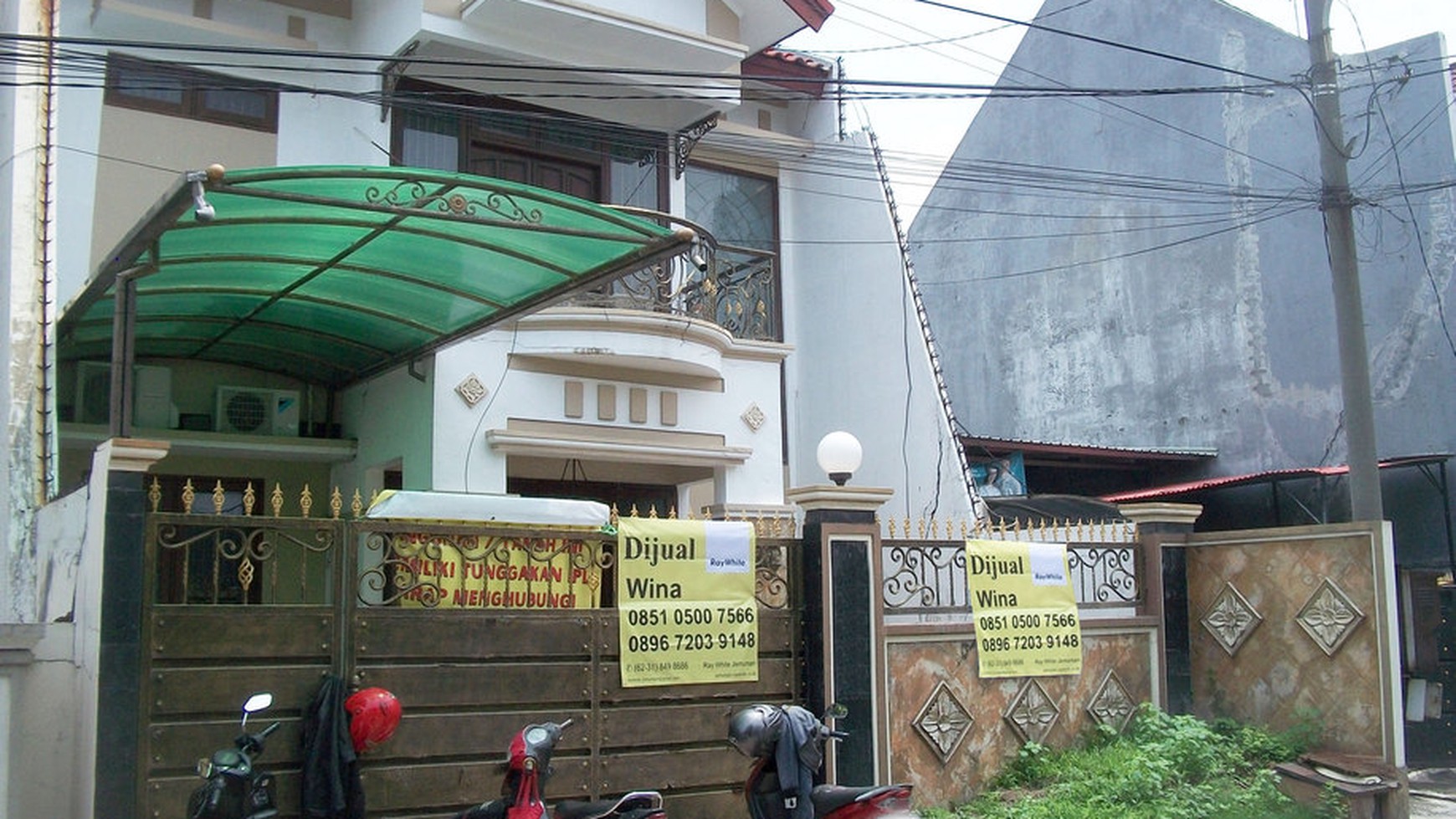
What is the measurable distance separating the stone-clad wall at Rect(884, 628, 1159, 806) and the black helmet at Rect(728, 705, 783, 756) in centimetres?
144

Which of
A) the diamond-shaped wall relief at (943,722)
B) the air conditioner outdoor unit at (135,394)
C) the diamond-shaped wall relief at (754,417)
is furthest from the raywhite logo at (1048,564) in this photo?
the air conditioner outdoor unit at (135,394)

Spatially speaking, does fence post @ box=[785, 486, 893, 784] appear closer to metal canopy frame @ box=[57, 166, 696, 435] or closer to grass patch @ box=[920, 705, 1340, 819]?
grass patch @ box=[920, 705, 1340, 819]

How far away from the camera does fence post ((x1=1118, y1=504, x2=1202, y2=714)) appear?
9.51 metres

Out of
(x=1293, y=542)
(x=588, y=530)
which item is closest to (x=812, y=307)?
(x=1293, y=542)

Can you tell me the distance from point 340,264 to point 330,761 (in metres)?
3.21

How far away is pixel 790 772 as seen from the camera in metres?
6.52

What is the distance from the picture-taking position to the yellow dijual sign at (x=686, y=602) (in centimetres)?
741

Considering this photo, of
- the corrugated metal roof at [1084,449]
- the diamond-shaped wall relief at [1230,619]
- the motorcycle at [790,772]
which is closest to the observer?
the motorcycle at [790,772]

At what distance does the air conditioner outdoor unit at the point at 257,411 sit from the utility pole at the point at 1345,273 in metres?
8.80

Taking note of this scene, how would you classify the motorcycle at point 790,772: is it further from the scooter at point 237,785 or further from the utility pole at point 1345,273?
the utility pole at point 1345,273

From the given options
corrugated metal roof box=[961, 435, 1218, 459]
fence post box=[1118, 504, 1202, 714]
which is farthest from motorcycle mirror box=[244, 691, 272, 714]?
corrugated metal roof box=[961, 435, 1218, 459]

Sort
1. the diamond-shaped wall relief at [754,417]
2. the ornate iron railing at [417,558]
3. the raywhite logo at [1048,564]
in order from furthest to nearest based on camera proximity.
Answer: the diamond-shaped wall relief at [754,417]
the raywhite logo at [1048,564]
the ornate iron railing at [417,558]

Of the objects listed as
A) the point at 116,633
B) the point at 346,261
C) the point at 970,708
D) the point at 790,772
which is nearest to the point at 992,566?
the point at 970,708

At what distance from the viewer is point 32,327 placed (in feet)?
25.8
